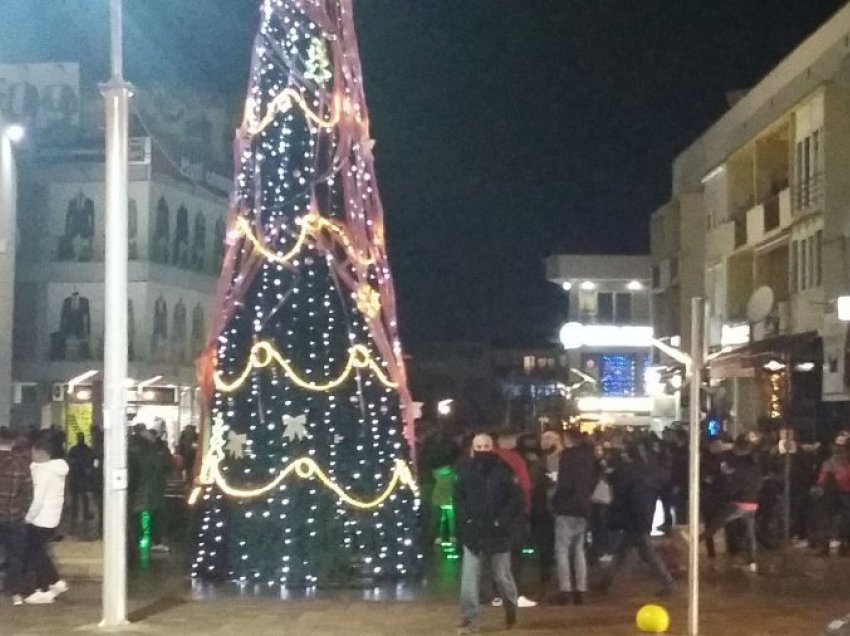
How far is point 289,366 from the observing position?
18.0 m

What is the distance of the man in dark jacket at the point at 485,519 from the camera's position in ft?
49.4

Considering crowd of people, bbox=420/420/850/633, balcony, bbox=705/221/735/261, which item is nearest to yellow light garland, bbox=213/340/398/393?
crowd of people, bbox=420/420/850/633

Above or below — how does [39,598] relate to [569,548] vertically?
below

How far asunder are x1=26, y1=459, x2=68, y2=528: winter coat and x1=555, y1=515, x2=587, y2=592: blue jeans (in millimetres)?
5159

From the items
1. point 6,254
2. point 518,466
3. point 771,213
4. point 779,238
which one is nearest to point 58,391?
point 6,254

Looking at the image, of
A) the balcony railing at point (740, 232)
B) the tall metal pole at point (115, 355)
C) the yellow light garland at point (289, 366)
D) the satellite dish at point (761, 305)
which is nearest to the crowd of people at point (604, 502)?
the yellow light garland at point (289, 366)

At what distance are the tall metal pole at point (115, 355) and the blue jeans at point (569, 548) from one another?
4398 mm

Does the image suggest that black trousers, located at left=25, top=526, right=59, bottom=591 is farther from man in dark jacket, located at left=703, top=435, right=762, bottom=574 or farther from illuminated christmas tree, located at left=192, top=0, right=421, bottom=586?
man in dark jacket, located at left=703, top=435, right=762, bottom=574

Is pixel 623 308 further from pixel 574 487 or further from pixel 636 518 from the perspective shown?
pixel 574 487

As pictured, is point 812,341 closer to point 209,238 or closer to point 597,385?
point 209,238

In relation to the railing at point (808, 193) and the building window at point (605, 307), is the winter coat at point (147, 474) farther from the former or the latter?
the building window at point (605, 307)

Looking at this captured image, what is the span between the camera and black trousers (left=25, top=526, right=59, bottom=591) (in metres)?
17.4

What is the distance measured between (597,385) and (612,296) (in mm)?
5877

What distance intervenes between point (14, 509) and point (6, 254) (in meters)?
21.1
